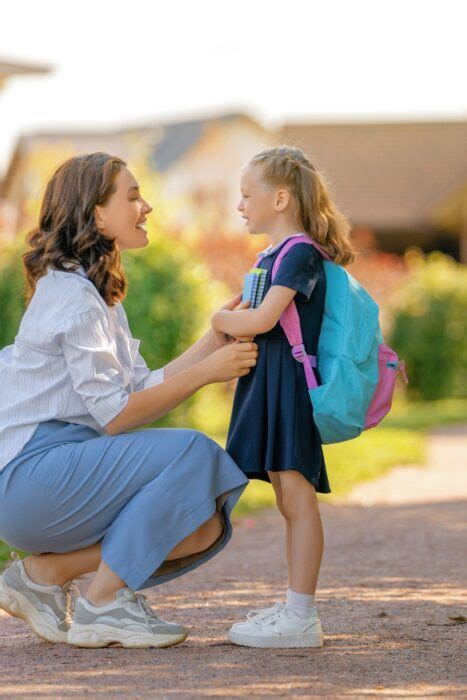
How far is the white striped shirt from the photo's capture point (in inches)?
175

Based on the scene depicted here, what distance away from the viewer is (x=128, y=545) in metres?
4.42

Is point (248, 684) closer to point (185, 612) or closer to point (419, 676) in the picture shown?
point (419, 676)

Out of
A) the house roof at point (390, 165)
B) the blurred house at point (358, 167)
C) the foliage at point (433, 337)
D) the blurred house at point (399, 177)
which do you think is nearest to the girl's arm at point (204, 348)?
the foliage at point (433, 337)

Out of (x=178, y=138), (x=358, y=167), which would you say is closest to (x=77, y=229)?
(x=358, y=167)

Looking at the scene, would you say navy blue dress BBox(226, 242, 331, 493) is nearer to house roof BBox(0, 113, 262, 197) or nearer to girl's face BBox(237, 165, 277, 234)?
girl's face BBox(237, 165, 277, 234)

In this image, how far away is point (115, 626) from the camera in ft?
14.6

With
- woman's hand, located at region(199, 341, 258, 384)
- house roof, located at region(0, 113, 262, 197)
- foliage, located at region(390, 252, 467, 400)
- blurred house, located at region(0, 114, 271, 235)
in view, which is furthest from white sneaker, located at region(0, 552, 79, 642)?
house roof, located at region(0, 113, 262, 197)

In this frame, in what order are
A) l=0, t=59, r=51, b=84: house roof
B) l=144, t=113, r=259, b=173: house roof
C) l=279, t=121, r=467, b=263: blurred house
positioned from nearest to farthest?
1. l=0, t=59, r=51, b=84: house roof
2. l=279, t=121, r=467, b=263: blurred house
3. l=144, t=113, r=259, b=173: house roof

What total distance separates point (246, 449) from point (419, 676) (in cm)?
96

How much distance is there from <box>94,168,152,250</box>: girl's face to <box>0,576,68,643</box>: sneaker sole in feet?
4.07

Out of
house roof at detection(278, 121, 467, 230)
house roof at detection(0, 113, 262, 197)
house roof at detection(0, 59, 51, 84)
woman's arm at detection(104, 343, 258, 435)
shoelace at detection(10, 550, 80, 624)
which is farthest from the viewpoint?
house roof at detection(0, 113, 262, 197)

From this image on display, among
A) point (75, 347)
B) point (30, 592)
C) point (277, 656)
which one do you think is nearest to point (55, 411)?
point (75, 347)

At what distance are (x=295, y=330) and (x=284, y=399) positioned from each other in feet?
0.77

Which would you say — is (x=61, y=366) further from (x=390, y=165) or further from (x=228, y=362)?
(x=390, y=165)
